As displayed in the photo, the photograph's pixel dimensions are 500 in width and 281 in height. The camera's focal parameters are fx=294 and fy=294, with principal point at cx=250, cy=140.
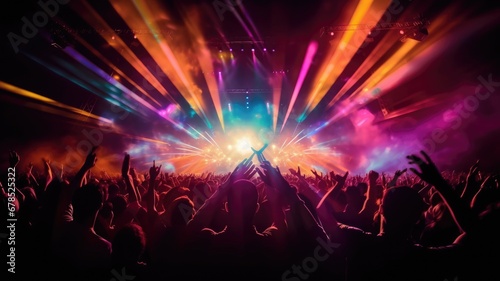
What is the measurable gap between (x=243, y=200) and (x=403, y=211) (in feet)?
3.98

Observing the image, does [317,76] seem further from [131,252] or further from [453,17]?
[131,252]

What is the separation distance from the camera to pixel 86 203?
2.59 meters

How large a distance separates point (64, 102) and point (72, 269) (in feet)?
42.6

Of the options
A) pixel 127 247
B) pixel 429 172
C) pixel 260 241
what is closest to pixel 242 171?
pixel 260 241

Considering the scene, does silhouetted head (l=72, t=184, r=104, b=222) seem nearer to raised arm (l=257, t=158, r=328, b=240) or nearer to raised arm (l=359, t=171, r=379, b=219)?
raised arm (l=257, t=158, r=328, b=240)

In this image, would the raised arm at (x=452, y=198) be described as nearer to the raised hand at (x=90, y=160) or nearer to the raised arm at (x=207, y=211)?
the raised arm at (x=207, y=211)

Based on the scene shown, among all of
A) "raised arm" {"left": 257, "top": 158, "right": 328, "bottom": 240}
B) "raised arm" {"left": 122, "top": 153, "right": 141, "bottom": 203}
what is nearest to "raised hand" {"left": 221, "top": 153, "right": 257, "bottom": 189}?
"raised arm" {"left": 257, "top": 158, "right": 328, "bottom": 240}

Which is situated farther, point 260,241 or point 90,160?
point 90,160

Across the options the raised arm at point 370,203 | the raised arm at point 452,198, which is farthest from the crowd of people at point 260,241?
the raised arm at point 370,203

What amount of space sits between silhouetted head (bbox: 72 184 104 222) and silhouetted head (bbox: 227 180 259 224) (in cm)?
121

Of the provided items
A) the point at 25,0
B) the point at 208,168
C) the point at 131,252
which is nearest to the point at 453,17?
the point at 131,252

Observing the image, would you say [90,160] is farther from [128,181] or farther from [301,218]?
[301,218]

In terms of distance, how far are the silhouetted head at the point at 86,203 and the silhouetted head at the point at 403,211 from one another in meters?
2.40

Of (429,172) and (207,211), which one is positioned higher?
(429,172)
